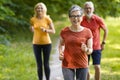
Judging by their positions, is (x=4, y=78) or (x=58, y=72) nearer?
(x=4, y=78)

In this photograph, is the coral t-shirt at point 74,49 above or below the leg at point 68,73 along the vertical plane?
above

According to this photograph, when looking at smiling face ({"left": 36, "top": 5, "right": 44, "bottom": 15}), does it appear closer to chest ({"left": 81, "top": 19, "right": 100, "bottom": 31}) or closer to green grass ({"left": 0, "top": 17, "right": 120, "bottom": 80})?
chest ({"left": 81, "top": 19, "right": 100, "bottom": 31})

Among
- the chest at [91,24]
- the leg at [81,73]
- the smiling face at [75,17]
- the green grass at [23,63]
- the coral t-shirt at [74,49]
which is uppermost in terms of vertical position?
the smiling face at [75,17]

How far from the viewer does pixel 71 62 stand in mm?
7668

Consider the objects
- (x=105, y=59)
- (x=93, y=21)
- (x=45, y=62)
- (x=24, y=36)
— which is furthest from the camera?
(x=24, y=36)

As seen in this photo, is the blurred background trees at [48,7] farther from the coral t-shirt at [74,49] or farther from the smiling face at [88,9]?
the coral t-shirt at [74,49]

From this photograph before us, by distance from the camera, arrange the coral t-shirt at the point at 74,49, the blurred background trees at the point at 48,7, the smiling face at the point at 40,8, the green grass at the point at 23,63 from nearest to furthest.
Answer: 1. the coral t-shirt at the point at 74,49
2. the smiling face at the point at 40,8
3. the green grass at the point at 23,63
4. the blurred background trees at the point at 48,7

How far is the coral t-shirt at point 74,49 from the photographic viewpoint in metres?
7.62

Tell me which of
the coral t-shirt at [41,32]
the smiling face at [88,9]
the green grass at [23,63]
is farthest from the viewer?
the green grass at [23,63]

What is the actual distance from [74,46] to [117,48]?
1614 centimetres

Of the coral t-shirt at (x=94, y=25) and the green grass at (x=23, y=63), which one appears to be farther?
the green grass at (x=23, y=63)

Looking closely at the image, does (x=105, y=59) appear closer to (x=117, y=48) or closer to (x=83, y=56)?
(x=117, y=48)

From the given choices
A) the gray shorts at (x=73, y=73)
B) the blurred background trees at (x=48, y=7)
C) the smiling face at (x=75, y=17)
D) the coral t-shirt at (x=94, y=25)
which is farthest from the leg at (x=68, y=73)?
the blurred background trees at (x=48, y=7)

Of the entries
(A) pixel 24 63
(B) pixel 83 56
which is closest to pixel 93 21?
(B) pixel 83 56
